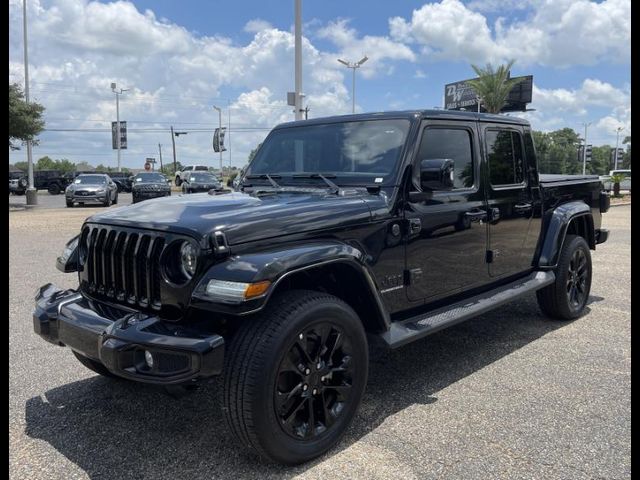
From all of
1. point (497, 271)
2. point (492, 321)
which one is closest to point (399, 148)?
point (497, 271)

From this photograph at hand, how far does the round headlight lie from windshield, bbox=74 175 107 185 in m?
Answer: 22.7

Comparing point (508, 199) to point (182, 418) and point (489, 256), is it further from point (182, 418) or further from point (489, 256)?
point (182, 418)

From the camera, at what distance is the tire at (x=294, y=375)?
2707 millimetres

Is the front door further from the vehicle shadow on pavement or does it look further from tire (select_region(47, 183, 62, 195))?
tire (select_region(47, 183, 62, 195))

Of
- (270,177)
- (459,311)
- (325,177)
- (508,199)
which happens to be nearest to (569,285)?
(508,199)

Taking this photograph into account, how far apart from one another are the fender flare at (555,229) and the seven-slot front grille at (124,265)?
142 inches

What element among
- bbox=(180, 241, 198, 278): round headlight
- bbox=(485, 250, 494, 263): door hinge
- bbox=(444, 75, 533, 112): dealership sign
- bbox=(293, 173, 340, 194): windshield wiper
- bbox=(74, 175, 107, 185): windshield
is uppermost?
bbox=(444, 75, 533, 112): dealership sign

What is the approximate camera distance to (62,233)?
13.5 m

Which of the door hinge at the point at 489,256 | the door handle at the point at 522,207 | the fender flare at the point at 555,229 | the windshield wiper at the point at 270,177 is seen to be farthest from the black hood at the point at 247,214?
the fender flare at the point at 555,229

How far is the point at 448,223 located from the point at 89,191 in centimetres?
2207

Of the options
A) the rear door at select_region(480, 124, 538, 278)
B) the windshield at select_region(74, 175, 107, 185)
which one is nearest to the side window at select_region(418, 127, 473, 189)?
the rear door at select_region(480, 124, 538, 278)

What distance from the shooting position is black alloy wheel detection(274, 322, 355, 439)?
9.49 ft
